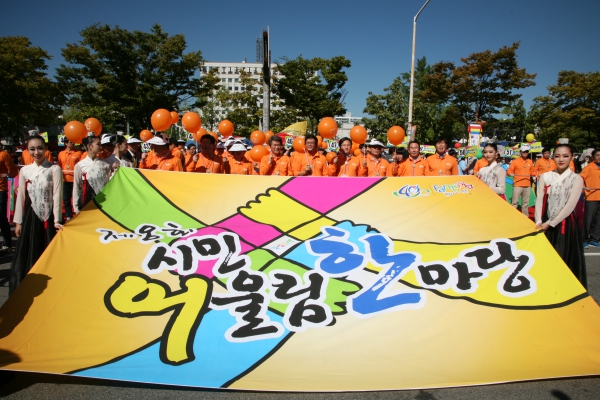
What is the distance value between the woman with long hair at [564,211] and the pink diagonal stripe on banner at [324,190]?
1.82 meters

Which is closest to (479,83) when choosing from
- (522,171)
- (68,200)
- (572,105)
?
(572,105)

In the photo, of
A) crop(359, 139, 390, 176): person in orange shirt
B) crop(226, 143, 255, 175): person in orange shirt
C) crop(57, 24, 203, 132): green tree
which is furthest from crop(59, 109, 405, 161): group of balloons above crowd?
crop(57, 24, 203, 132): green tree

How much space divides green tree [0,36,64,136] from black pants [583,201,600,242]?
2984cm

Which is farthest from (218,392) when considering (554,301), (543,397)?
(554,301)

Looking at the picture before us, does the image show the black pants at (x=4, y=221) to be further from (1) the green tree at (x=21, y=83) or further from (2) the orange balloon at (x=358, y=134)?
(1) the green tree at (x=21, y=83)

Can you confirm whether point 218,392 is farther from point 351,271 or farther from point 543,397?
point 543,397

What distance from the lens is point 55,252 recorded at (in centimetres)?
315

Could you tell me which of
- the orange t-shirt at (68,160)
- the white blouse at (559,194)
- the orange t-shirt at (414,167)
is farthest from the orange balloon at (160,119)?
the white blouse at (559,194)

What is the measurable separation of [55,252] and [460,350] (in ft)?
11.0

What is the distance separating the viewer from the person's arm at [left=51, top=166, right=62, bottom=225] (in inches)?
141

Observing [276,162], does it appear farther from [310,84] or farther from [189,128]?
[310,84]

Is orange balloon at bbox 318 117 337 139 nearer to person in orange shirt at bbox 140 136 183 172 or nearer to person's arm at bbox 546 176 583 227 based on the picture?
person in orange shirt at bbox 140 136 183 172

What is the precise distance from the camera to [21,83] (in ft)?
77.9

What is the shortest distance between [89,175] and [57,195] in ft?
2.43
